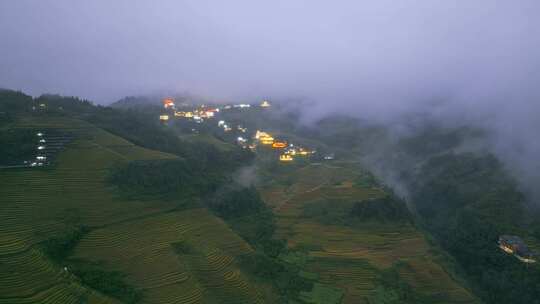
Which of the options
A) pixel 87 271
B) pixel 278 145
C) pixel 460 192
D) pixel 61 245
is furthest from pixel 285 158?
pixel 87 271

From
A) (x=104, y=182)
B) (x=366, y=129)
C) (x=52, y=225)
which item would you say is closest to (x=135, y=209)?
(x=104, y=182)

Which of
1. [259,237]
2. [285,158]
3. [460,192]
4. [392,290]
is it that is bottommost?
[392,290]

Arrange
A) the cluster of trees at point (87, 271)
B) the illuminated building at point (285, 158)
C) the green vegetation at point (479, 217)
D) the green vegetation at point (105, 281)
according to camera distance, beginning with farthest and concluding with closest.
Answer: the illuminated building at point (285, 158) → the green vegetation at point (479, 217) → the cluster of trees at point (87, 271) → the green vegetation at point (105, 281)

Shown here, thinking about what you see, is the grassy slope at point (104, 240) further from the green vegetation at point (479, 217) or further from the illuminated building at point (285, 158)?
the illuminated building at point (285, 158)

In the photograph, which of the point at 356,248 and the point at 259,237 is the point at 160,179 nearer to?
the point at 259,237

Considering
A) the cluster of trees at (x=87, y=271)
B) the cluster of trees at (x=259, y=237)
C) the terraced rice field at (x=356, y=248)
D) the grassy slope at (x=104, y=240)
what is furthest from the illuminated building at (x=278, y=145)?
the cluster of trees at (x=87, y=271)

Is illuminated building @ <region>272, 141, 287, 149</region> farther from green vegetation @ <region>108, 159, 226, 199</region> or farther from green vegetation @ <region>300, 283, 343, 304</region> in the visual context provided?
green vegetation @ <region>300, 283, 343, 304</region>
